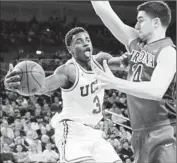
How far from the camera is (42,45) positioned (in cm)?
1551

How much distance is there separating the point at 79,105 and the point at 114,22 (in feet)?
4.82

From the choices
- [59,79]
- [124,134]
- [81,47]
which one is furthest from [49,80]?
[124,134]

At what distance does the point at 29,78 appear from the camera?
4309mm

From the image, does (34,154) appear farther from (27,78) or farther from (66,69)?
(27,78)

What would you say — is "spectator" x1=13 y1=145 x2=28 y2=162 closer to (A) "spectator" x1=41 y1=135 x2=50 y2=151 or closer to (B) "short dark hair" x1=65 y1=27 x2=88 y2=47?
(A) "spectator" x1=41 y1=135 x2=50 y2=151

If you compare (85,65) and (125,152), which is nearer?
(85,65)

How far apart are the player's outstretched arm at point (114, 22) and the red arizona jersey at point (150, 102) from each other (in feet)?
0.86

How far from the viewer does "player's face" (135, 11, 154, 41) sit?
3.20 metres

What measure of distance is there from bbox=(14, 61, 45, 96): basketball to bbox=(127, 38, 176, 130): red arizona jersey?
1341 mm

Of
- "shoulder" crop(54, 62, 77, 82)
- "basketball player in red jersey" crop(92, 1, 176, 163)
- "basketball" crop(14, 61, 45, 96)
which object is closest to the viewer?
"basketball player in red jersey" crop(92, 1, 176, 163)

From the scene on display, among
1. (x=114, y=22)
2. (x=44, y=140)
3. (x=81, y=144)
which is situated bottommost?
(x=44, y=140)

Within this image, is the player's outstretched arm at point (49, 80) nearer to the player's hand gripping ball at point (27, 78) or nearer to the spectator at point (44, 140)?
the player's hand gripping ball at point (27, 78)

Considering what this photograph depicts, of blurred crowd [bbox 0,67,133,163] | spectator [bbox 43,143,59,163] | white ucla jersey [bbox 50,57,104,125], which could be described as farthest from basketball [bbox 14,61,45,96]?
spectator [bbox 43,143,59,163]

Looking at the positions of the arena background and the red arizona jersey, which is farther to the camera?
the arena background
